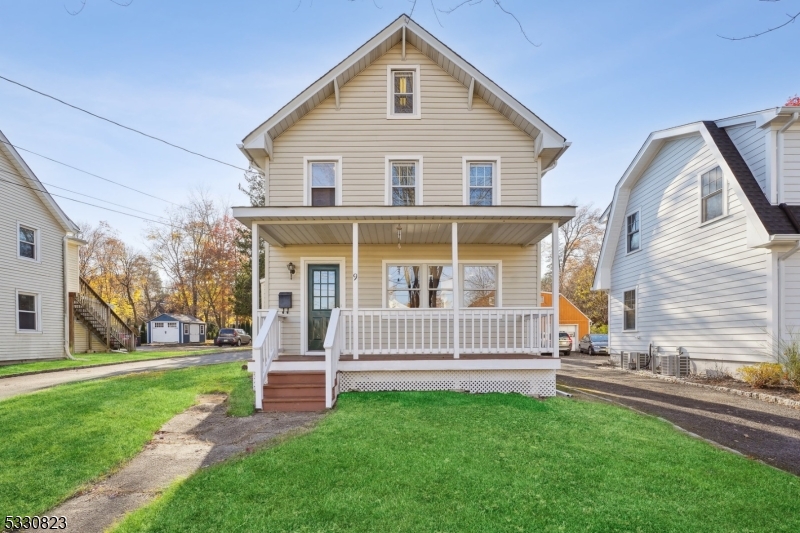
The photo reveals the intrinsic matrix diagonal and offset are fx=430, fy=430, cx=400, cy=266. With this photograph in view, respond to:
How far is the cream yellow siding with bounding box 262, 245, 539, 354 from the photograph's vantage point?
386 inches

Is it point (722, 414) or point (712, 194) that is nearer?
point (722, 414)

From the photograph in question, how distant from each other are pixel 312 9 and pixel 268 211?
509 centimetres

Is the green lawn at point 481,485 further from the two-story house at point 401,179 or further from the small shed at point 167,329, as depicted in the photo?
the small shed at point 167,329

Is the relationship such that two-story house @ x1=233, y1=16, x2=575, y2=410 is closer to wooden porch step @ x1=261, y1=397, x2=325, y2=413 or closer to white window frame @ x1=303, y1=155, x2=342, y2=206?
white window frame @ x1=303, y1=155, x2=342, y2=206

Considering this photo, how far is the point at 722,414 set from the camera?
704cm

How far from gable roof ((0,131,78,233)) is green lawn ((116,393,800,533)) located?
15.6m

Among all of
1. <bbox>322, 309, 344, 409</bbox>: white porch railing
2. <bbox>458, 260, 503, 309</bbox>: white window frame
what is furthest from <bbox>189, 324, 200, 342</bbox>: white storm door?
<bbox>322, 309, 344, 409</bbox>: white porch railing

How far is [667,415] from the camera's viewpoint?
6.92 m

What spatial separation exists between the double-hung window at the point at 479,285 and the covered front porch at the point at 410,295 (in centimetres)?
3

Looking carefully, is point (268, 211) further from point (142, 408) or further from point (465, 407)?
point (465, 407)

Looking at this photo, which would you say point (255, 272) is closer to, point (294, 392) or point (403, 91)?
point (294, 392)

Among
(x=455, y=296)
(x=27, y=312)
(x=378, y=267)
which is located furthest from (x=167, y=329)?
(x=455, y=296)

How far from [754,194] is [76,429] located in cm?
1302

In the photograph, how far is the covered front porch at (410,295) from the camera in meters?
7.90
